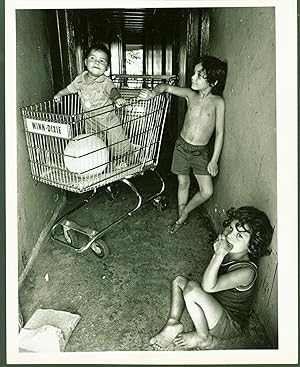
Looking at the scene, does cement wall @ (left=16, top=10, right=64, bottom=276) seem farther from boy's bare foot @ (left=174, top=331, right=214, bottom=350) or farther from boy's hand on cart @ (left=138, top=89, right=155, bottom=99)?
boy's bare foot @ (left=174, top=331, right=214, bottom=350)

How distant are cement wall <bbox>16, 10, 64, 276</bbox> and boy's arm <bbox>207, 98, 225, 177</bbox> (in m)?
0.40

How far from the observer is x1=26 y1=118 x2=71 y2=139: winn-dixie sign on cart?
1077 millimetres

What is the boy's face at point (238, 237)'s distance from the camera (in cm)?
100

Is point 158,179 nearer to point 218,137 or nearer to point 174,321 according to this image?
point 218,137

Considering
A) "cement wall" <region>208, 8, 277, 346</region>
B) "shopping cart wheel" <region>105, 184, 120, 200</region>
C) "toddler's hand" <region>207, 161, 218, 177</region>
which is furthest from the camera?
"shopping cart wheel" <region>105, 184, 120, 200</region>

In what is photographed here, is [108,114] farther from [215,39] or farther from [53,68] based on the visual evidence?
[215,39]

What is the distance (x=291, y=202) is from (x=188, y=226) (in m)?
0.25

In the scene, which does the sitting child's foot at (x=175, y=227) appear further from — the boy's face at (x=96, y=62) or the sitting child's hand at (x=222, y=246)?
the boy's face at (x=96, y=62)

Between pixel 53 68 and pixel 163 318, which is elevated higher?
pixel 53 68

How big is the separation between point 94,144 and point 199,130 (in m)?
0.26

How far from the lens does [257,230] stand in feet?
3.26

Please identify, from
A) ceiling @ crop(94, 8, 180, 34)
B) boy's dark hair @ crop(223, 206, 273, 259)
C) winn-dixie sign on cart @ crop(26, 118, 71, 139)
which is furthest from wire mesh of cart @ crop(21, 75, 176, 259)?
boy's dark hair @ crop(223, 206, 273, 259)

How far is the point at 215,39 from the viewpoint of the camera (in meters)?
1.06

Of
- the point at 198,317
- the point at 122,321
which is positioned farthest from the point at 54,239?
the point at 198,317
